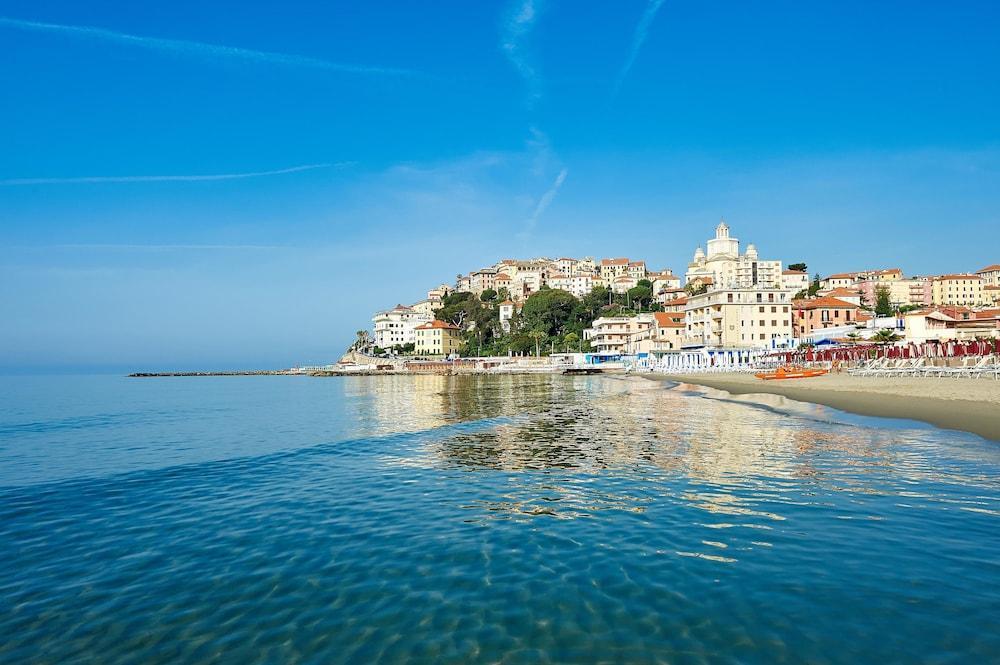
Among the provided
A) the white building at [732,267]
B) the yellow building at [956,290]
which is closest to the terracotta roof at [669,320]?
the white building at [732,267]

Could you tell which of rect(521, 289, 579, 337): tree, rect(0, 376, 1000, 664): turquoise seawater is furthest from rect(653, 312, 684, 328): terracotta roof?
rect(0, 376, 1000, 664): turquoise seawater

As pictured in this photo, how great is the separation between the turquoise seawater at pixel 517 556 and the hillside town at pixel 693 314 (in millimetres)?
76397

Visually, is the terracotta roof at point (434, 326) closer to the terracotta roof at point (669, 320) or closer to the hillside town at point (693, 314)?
the hillside town at point (693, 314)

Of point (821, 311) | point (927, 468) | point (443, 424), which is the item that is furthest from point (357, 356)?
point (927, 468)

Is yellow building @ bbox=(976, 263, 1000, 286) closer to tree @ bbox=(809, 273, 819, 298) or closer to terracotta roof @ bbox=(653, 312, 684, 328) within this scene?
tree @ bbox=(809, 273, 819, 298)

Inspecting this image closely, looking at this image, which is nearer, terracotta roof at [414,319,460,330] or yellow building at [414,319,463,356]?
yellow building at [414,319,463,356]

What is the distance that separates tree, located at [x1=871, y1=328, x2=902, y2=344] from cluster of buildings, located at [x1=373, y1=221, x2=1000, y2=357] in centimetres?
202

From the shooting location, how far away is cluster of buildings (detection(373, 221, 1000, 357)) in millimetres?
89125

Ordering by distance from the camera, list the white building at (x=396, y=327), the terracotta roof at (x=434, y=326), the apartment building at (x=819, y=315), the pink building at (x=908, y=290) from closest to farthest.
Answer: the apartment building at (x=819, y=315) < the pink building at (x=908, y=290) < the terracotta roof at (x=434, y=326) < the white building at (x=396, y=327)

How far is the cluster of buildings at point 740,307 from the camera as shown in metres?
89.1

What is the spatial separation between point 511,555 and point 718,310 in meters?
94.6

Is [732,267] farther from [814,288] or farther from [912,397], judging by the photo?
[912,397]

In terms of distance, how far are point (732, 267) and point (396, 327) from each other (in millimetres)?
102398

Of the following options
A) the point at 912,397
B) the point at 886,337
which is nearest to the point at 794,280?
the point at 886,337
